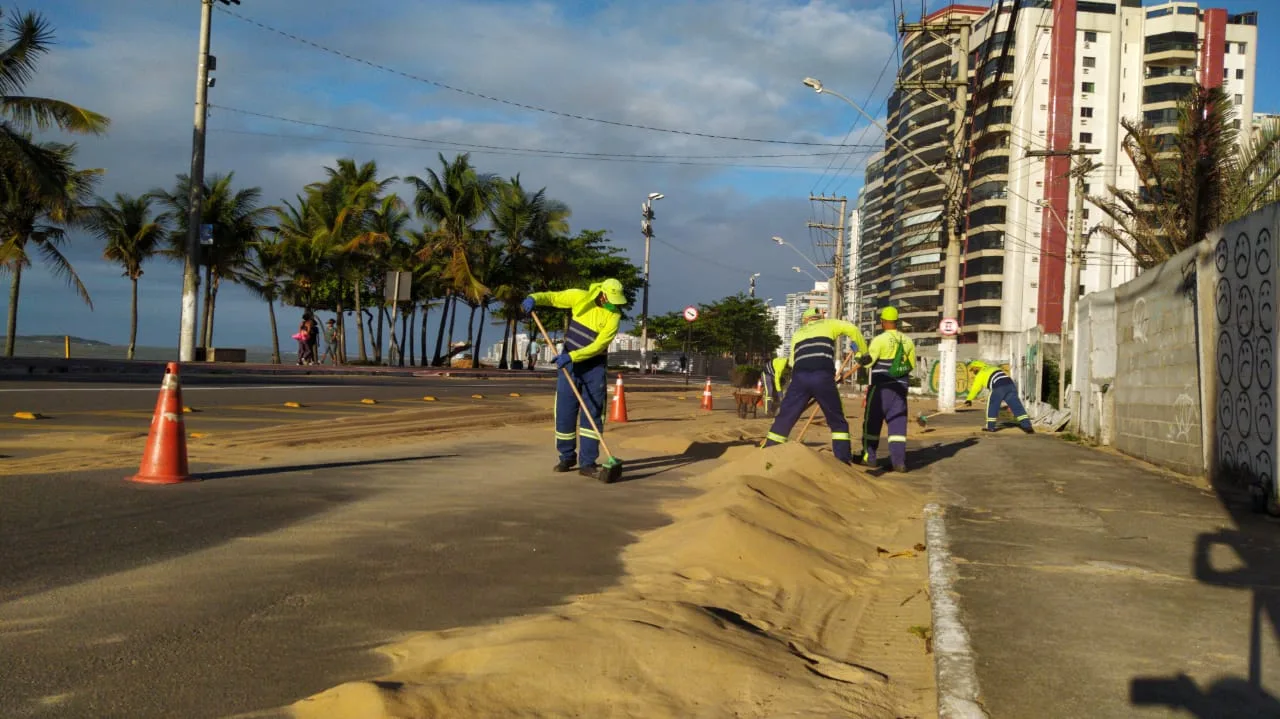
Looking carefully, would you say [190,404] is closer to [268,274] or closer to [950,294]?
[950,294]

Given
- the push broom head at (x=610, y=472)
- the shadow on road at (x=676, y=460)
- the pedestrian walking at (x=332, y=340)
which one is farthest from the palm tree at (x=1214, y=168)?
the pedestrian walking at (x=332, y=340)

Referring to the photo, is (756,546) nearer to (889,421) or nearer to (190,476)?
(190,476)

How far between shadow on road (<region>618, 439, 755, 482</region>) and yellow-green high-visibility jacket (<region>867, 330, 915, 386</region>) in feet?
6.52

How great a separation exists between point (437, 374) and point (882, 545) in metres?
31.6

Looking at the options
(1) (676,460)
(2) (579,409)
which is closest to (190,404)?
(1) (676,460)

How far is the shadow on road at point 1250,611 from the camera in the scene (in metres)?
3.41

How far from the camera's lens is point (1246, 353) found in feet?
27.7

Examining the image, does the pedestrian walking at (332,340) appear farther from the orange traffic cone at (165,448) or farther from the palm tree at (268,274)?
the orange traffic cone at (165,448)

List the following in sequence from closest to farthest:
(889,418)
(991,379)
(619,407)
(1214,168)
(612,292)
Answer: (612,292) < (889,418) < (619,407) < (1214,168) < (991,379)

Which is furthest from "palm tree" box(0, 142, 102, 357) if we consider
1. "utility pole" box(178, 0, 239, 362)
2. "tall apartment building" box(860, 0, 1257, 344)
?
"tall apartment building" box(860, 0, 1257, 344)

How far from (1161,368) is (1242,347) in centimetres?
285

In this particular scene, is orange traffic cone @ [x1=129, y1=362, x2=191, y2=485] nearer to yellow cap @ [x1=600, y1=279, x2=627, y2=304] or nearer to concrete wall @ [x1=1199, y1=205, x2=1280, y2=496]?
yellow cap @ [x1=600, y1=279, x2=627, y2=304]

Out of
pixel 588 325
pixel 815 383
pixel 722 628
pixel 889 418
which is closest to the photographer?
pixel 722 628

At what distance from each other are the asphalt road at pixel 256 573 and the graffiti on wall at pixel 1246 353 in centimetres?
465
